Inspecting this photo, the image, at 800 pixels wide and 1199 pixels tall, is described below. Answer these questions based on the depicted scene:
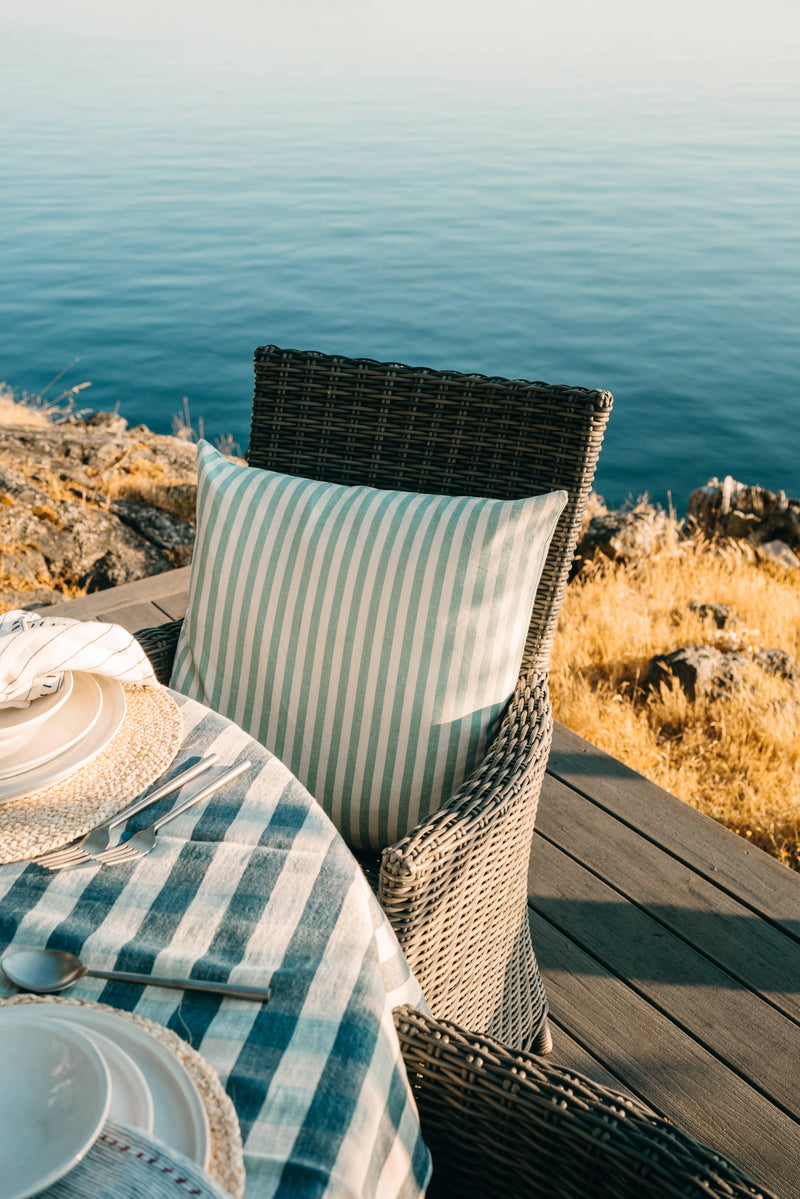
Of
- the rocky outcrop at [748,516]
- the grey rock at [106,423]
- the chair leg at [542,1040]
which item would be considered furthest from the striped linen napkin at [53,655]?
the grey rock at [106,423]

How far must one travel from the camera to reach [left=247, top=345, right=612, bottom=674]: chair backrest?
55.5 inches

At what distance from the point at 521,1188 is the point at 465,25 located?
68.0m

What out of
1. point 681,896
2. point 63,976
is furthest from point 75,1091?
point 681,896

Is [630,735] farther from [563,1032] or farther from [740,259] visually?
[740,259]

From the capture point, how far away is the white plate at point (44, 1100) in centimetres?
49

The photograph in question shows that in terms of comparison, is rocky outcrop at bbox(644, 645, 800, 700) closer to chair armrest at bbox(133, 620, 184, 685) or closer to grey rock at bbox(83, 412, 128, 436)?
chair armrest at bbox(133, 620, 184, 685)

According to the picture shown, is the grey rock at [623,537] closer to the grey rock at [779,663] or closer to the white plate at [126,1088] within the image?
the grey rock at [779,663]

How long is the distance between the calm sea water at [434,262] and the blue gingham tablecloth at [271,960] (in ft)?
25.7

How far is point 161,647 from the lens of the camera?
1490 mm

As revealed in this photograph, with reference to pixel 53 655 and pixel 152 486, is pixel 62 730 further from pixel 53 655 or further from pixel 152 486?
pixel 152 486

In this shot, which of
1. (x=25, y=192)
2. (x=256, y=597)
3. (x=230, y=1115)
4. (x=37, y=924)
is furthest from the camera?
(x=25, y=192)

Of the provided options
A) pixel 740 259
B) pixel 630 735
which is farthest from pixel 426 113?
pixel 630 735

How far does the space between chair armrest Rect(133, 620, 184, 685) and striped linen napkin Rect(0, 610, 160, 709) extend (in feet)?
1.43

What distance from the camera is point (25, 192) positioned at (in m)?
16.2
